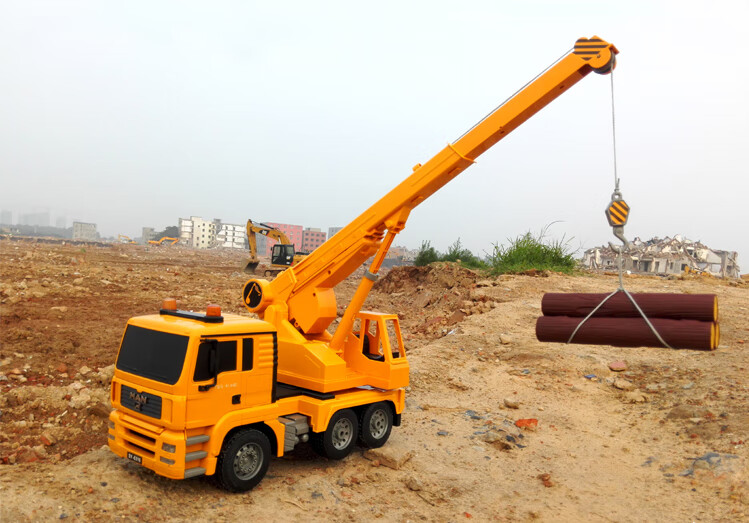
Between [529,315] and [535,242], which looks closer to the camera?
[529,315]

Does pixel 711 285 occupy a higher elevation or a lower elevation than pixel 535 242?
lower

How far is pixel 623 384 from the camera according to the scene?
448 inches

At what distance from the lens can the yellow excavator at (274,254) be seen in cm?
2798

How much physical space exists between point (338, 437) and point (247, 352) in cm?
203

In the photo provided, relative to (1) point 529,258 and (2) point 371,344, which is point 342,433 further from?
(1) point 529,258

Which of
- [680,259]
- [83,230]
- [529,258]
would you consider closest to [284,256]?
[529,258]

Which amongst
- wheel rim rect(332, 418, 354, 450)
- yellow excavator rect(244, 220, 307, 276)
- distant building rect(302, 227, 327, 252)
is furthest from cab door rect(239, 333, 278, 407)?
distant building rect(302, 227, 327, 252)

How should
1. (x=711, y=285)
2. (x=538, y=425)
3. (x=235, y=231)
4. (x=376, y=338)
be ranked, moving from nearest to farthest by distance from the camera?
(x=376, y=338)
(x=538, y=425)
(x=711, y=285)
(x=235, y=231)

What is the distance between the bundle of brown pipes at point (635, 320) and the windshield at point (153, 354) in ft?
13.9

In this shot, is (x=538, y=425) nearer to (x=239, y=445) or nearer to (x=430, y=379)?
(x=430, y=379)

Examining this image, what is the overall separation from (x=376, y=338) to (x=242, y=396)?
263 centimetres

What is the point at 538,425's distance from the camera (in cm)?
973

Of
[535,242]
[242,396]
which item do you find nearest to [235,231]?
[535,242]

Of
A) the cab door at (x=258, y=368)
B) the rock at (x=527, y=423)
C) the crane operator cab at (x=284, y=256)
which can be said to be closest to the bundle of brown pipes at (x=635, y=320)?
the cab door at (x=258, y=368)
